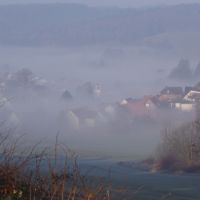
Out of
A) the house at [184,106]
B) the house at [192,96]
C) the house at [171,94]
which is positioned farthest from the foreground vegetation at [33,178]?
the house at [171,94]

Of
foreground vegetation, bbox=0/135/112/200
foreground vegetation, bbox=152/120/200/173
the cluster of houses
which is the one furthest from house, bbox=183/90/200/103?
foreground vegetation, bbox=0/135/112/200

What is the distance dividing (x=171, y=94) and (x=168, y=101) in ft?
12.3

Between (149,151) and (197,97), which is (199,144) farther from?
(197,97)

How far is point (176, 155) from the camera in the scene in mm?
30172

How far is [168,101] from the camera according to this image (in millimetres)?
48625

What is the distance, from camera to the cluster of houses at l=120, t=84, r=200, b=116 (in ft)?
152

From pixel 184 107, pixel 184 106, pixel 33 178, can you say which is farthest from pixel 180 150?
pixel 33 178

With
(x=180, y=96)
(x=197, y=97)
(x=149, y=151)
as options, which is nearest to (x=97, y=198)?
(x=149, y=151)

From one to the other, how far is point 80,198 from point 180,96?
1756 inches

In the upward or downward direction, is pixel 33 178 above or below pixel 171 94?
below

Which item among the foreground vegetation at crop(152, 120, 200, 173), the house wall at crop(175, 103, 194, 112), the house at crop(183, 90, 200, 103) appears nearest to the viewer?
the foreground vegetation at crop(152, 120, 200, 173)

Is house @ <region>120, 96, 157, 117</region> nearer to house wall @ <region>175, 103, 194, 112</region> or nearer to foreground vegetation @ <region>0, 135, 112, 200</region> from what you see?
house wall @ <region>175, 103, 194, 112</region>

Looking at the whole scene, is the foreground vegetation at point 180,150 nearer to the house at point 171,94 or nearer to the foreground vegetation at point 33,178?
the house at point 171,94

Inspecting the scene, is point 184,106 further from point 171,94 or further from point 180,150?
point 180,150
